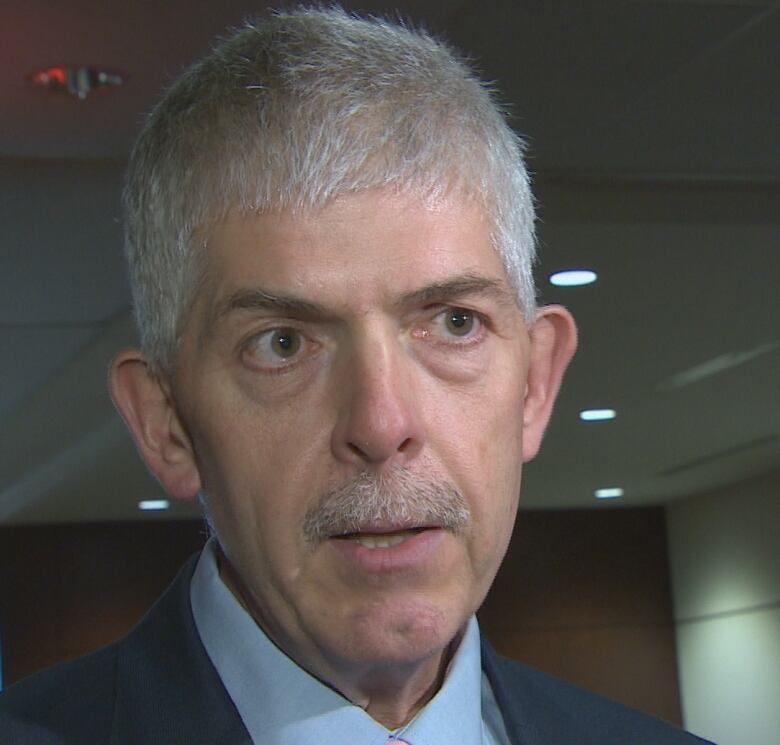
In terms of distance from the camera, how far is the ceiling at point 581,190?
288 cm

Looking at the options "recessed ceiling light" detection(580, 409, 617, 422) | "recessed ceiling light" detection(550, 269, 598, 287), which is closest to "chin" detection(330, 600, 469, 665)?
"recessed ceiling light" detection(550, 269, 598, 287)

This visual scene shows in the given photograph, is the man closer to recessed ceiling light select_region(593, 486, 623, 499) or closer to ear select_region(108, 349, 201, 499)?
ear select_region(108, 349, 201, 499)

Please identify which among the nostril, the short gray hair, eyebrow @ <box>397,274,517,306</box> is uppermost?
the short gray hair

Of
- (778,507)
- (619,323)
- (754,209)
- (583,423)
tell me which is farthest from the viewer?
(778,507)

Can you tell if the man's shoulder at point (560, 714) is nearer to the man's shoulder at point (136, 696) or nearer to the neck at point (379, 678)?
the neck at point (379, 678)

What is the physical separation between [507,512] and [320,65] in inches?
12.1

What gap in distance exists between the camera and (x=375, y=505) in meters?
0.90

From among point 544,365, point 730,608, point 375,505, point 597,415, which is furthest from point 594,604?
point 375,505

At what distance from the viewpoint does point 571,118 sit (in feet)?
11.2

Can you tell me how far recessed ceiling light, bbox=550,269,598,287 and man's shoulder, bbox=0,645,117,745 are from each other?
353 centimetres

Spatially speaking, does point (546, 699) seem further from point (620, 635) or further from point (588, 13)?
point (620, 635)

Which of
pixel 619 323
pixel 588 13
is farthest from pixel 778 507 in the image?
pixel 588 13

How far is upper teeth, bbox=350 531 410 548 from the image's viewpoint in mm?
918

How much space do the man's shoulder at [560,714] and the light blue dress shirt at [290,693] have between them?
63 mm
